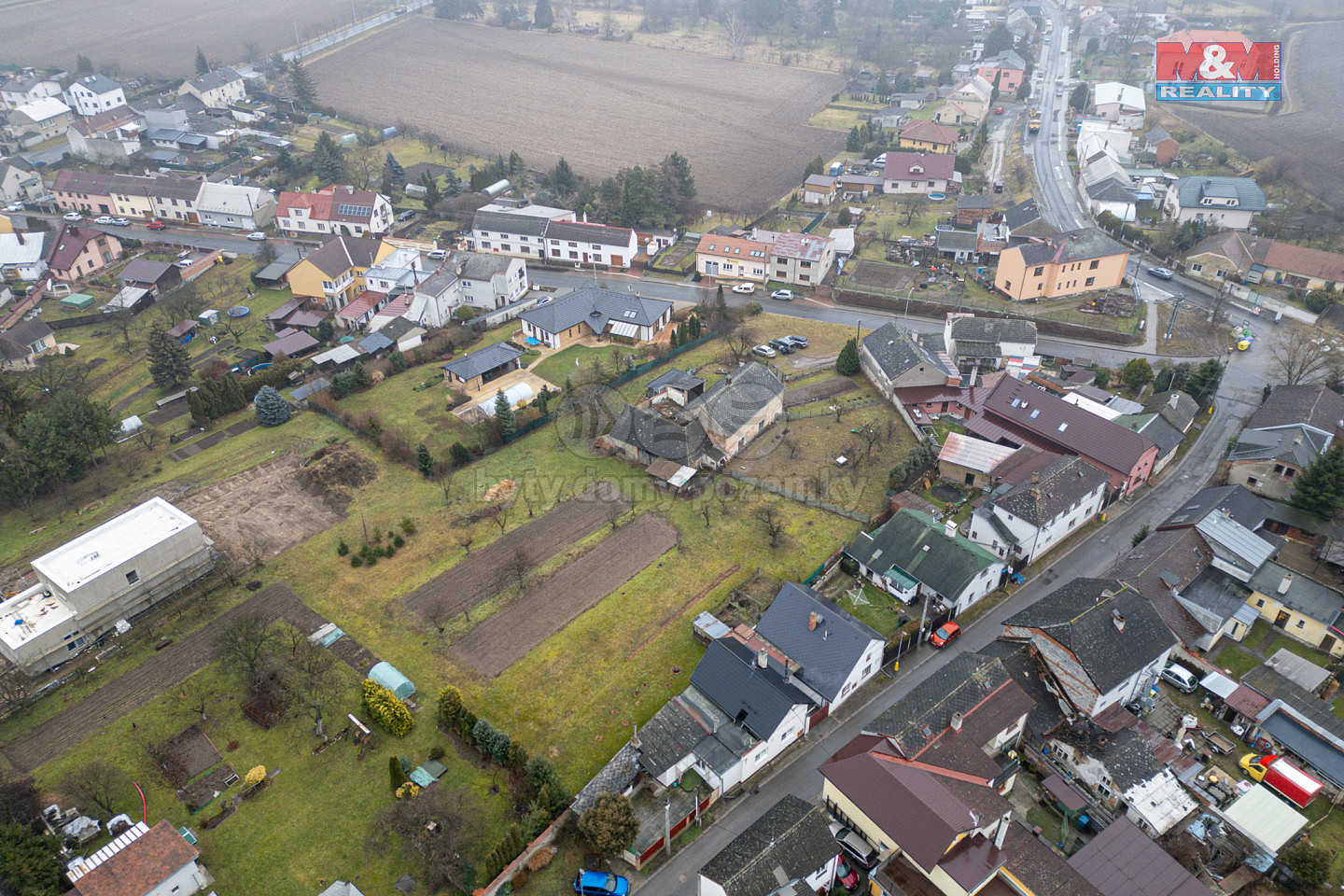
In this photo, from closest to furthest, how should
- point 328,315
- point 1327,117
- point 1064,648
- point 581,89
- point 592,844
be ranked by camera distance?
1. point 592,844
2. point 1064,648
3. point 328,315
4. point 1327,117
5. point 581,89

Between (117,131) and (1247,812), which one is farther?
(117,131)

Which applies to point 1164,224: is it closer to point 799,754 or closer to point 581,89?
point 799,754

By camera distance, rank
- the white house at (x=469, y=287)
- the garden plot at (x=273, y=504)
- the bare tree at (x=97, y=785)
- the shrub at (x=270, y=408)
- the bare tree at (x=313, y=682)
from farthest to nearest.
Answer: the white house at (x=469, y=287) < the shrub at (x=270, y=408) < the garden plot at (x=273, y=504) < the bare tree at (x=313, y=682) < the bare tree at (x=97, y=785)

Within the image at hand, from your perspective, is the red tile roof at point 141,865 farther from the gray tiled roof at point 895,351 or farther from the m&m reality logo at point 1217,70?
the m&m reality logo at point 1217,70

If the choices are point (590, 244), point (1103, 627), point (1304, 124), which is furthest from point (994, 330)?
point (1304, 124)

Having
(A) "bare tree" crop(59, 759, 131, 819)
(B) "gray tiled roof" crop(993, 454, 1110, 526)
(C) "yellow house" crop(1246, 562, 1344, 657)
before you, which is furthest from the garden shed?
(C) "yellow house" crop(1246, 562, 1344, 657)

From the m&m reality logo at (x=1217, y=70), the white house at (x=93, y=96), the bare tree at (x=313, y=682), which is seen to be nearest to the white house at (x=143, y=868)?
the bare tree at (x=313, y=682)

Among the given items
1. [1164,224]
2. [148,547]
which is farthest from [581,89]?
[148,547]
